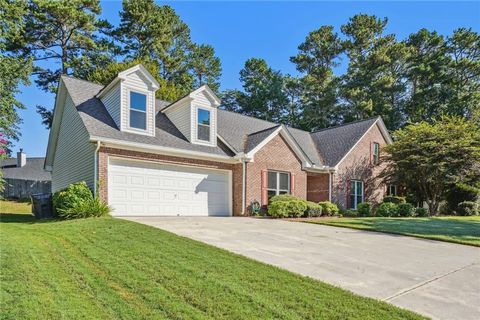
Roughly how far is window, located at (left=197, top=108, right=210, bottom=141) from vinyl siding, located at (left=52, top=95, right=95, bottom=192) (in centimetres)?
502

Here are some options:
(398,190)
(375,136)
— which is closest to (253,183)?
(375,136)

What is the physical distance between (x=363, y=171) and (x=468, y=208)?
7152 millimetres

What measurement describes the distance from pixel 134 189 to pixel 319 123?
31768 millimetres

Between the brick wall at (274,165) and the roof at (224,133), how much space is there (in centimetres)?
67

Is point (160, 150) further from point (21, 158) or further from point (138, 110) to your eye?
point (21, 158)

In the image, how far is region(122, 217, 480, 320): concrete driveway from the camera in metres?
4.76

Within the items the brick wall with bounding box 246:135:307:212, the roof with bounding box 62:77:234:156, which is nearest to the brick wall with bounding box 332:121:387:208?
the brick wall with bounding box 246:135:307:212

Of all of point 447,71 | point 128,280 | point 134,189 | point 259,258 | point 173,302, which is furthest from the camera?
point 447,71

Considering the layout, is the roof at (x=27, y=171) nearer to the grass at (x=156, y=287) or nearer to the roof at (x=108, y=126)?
the roof at (x=108, y=126)

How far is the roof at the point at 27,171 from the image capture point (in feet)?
119

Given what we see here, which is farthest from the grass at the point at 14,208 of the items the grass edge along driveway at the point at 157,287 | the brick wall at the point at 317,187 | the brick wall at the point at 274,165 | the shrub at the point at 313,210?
the brick wall at the point at 317,187

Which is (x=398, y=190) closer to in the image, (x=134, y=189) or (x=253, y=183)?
(x=253, y=183)

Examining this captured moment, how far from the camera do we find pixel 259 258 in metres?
6.50

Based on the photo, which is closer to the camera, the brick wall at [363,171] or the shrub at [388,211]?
the shrub at [388,211]
